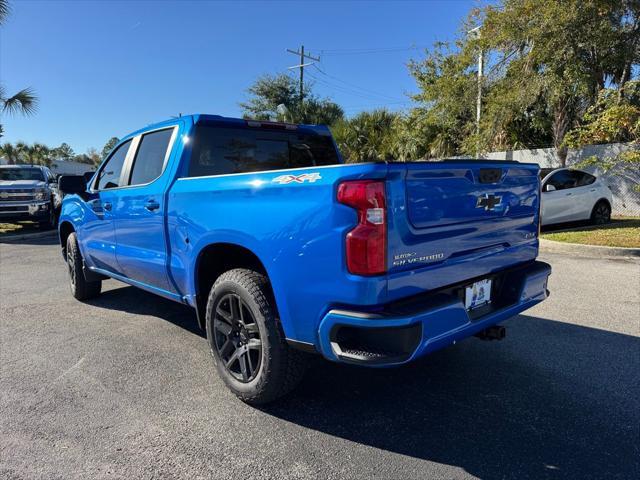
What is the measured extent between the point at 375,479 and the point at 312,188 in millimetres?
1543

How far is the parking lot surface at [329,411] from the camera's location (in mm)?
2492

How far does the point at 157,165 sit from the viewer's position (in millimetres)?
4027

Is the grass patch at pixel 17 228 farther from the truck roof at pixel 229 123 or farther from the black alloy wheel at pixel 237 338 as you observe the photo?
the black alloy wheel at pixel 237 338

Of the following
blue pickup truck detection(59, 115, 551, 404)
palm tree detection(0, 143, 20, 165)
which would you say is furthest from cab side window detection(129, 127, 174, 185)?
palm tree detection(0, 143, 20, 165)

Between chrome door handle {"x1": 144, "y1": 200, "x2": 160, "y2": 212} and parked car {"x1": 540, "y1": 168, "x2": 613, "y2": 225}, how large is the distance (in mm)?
9383

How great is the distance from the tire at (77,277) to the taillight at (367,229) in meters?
4.46

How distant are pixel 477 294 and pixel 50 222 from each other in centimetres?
1404

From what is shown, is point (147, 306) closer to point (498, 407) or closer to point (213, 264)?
point (213, 264)

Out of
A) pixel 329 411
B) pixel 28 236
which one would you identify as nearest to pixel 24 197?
pixel 28 236

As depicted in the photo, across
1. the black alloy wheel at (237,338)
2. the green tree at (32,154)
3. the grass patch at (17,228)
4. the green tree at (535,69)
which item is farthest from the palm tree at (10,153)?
the black alloy wheel at (237,338)

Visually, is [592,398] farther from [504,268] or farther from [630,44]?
[630,44]

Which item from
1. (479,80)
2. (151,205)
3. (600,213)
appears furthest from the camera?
(479,80)

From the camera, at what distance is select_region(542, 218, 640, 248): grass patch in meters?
9.10

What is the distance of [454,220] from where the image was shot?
8.83ft
